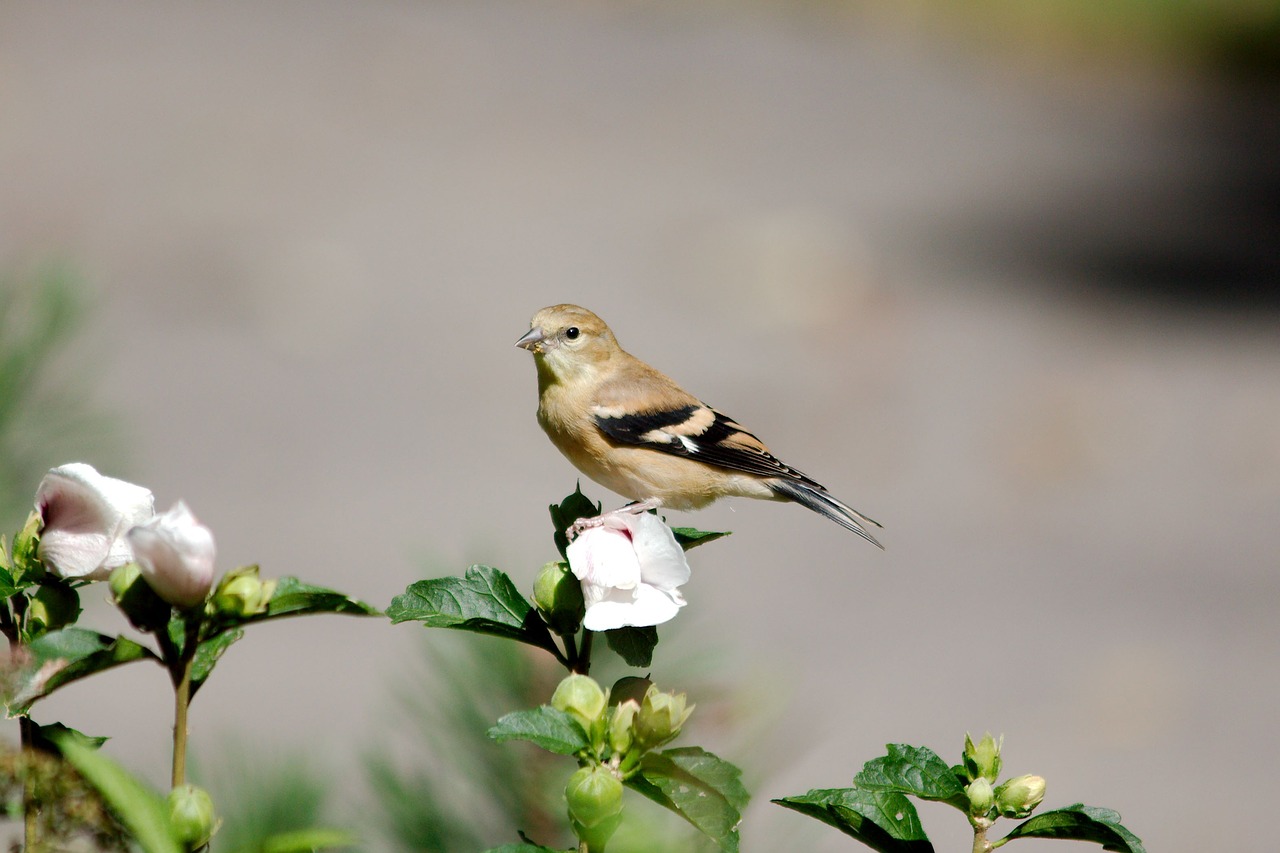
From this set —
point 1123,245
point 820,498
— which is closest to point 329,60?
point 1123,245

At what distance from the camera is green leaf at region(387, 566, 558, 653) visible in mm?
Answer: 651

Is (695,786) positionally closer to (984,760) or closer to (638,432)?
(984,760)

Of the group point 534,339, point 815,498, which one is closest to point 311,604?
point 534,339

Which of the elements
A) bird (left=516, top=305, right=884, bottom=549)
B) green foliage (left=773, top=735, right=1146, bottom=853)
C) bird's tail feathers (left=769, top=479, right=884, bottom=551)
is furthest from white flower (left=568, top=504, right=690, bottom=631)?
bird's tail feathers (left=769, top=479, right=884, bottom=551)

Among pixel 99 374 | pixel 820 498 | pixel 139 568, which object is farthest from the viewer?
pixel 820 498

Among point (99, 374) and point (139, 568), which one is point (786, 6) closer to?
point (99, 374)

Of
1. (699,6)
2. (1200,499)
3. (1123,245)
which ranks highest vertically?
(699,6)

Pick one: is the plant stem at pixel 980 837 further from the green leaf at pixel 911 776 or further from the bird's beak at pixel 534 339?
the bird's beak at pixel 534 339

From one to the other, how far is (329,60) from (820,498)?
7081 mm

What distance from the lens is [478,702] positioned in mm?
865

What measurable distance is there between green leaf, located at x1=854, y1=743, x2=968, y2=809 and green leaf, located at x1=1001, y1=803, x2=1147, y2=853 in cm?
4

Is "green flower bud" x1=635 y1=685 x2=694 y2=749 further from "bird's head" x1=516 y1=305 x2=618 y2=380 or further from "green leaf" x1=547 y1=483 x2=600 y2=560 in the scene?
"bird's head" x1=516 y1=305 x2=618 y2=380

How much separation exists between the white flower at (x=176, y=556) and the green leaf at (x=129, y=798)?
0.25ft

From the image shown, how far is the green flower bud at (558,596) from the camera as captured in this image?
66cm
